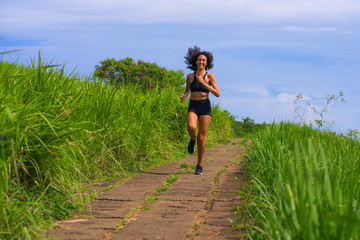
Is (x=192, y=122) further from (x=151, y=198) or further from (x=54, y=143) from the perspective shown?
(x=54, y=143)

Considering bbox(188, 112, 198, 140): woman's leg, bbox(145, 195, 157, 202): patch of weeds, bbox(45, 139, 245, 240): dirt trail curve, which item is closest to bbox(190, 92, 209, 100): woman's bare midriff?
bbox(188, 112, 198, 140): woman's leg

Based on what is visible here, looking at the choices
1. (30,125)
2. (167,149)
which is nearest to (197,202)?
(30,125)

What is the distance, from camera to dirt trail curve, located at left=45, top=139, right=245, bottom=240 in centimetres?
360

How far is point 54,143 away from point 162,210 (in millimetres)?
1344

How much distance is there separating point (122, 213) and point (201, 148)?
291cm

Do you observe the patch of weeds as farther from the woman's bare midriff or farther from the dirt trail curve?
the woman's bare midriff

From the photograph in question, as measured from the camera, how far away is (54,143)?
4125mm

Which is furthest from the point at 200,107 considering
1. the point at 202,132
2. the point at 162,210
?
the point at 162,210

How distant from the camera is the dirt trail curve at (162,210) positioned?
11.8 ft

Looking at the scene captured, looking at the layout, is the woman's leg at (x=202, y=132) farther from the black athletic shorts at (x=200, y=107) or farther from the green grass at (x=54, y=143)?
the green grass at (x=54, y=143)

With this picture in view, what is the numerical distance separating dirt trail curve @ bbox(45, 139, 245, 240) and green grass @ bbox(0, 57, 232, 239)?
29 cm

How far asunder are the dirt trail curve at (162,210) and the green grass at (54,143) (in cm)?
29

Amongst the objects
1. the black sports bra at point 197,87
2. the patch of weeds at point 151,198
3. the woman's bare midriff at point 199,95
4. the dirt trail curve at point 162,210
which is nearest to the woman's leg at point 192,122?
the woman's bare midriff at point 199,95

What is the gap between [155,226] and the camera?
3.79 metres
